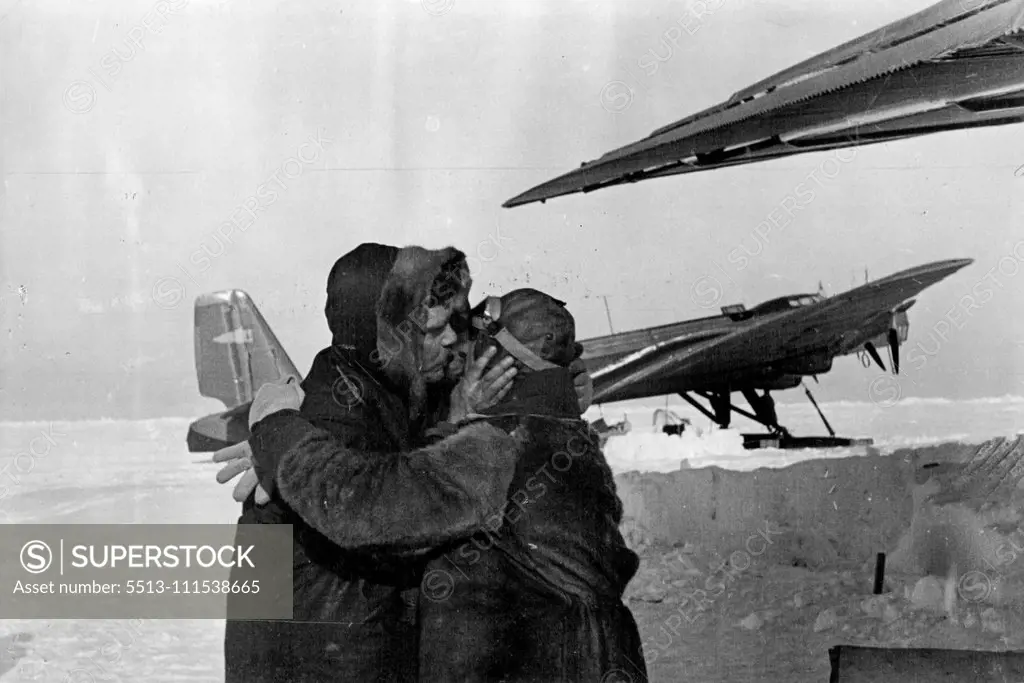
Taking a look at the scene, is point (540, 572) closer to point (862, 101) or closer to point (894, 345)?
point (862, 101)

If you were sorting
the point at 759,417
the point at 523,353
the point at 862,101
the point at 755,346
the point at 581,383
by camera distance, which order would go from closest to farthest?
the point at 523,353 < the point at 581,383 < the point at 862,101 < the point at 755,346 < the point at 759,417

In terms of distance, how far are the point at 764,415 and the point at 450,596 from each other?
810 centimetres

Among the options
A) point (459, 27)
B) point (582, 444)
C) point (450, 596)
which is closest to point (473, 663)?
point (450, 596)

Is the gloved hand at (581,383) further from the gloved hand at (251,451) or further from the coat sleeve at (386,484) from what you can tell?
the gloved hand at (251,451)

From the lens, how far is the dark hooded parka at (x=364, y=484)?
7.73 feet

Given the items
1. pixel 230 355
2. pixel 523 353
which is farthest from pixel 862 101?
pixel 230 355

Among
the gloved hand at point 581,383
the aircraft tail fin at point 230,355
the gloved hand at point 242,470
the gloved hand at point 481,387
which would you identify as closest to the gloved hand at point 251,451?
the gloved hand at point 242,470

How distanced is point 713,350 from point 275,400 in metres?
7.65

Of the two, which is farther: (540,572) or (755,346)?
(755,346)

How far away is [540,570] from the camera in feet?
8.22

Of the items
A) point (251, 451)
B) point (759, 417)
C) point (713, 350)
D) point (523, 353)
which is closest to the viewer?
point (251, 451)

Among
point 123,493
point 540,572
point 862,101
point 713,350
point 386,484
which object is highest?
point 862,101

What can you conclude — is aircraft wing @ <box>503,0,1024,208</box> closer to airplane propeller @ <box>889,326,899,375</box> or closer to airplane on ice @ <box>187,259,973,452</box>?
airplane on ice @ <box>187,259,973,452</box>

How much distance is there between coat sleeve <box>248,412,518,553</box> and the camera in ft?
7.68
